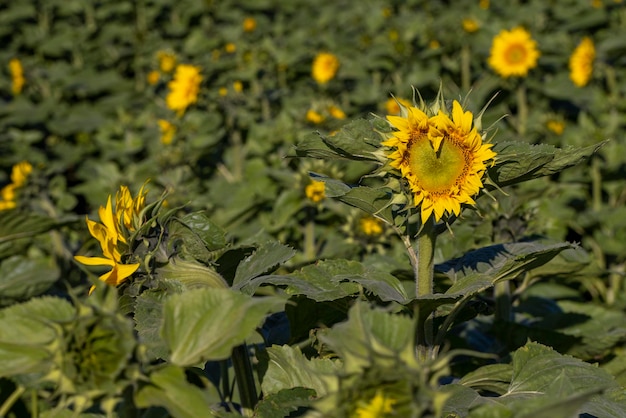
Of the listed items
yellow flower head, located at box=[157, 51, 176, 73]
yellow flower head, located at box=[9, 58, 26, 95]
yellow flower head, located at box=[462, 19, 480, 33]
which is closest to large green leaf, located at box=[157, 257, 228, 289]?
yellow flower head, located at box=[157, 51, 176, 73]

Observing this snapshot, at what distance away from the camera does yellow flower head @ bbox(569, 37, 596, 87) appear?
4.47m

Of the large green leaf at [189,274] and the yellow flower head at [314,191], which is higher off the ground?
the large green leaf at [189,274]

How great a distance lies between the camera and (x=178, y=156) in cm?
367

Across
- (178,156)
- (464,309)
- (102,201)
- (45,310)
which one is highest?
(45,310)

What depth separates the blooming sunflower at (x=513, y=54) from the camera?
4.27 metres

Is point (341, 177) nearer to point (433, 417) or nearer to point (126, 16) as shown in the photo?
point (433, 417)

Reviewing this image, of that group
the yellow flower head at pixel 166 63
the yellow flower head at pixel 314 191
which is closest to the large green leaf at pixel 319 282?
the yellow flower head at pixel 314 191

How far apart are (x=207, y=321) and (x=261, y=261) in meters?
0.33

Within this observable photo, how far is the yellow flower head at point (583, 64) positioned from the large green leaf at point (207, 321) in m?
3.94

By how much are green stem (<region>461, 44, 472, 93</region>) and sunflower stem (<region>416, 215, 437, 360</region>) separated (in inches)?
135

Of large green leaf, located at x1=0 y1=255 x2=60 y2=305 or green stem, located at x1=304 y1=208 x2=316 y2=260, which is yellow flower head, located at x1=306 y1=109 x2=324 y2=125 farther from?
large green leaf, located at x1=0 y1=255 x2=60 y2=305

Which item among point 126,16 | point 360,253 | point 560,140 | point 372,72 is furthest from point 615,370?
point 126,16

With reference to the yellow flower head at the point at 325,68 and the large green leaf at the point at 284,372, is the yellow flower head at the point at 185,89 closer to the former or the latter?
the yellow flower head at the point at 325,68

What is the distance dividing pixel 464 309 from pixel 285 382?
0.34 m
